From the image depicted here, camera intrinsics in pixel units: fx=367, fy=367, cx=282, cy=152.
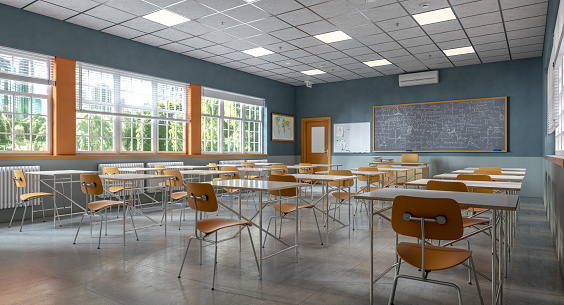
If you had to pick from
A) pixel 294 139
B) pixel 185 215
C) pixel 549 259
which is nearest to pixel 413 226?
pixel 549 259

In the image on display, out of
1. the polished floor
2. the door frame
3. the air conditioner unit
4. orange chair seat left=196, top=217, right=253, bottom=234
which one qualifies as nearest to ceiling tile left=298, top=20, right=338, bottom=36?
the polished floor

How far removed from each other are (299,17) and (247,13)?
840 mm

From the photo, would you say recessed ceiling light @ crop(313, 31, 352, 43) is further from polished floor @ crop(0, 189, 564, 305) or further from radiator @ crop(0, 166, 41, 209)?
radiator @ crop(0, 166, 41, 209)

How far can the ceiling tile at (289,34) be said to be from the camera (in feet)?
21.6

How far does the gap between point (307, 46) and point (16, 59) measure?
199 inches

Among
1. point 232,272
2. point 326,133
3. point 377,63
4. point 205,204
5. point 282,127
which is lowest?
point 232,272

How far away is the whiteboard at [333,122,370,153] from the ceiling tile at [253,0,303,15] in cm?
573

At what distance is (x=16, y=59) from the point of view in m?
5.66

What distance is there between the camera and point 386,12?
18.8 ft

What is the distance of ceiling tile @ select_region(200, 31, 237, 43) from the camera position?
22.2 ft

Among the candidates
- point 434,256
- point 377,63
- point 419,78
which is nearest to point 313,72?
point 377,63

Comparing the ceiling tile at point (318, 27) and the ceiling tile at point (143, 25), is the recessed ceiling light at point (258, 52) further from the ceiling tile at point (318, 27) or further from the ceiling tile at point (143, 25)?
the ceiling tile at point (143, 25)

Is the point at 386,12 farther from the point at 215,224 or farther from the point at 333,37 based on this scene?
the point at 215,224

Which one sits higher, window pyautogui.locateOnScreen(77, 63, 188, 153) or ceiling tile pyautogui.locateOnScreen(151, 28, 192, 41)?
ceiling tile pyautogui.locateOnScreen(151, 28, 192, 41)
